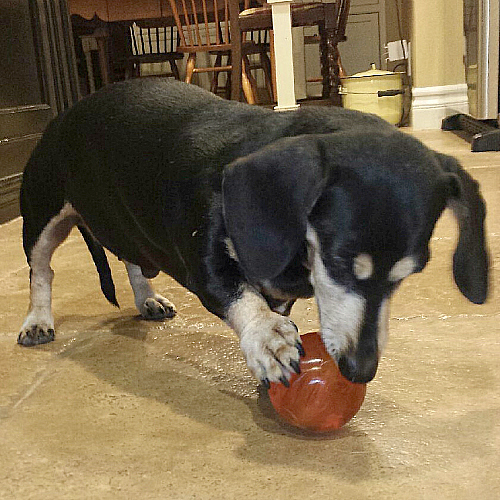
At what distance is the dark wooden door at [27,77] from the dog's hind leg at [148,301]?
170cm

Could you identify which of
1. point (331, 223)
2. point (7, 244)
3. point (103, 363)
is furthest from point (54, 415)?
point (7, 244)

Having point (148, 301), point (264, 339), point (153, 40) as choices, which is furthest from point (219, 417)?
point (153, 40)

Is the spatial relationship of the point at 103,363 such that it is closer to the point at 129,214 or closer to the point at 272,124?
the point at 129,214

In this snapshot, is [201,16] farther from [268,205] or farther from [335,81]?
[268,205]

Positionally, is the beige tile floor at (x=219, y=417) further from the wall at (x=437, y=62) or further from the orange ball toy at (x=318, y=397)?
the wall at (x=437, y=62)

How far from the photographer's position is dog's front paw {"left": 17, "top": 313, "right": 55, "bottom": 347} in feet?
6.23

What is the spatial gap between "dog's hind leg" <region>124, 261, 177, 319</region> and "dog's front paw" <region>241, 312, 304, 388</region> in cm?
76

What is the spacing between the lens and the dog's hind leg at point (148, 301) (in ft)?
6.73

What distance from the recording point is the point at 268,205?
1184mm

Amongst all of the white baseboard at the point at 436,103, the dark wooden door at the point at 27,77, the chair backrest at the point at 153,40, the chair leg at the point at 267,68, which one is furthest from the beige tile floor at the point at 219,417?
the chair backrest at the point at 153,40

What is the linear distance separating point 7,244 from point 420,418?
2171 mm

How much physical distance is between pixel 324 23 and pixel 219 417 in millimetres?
5693

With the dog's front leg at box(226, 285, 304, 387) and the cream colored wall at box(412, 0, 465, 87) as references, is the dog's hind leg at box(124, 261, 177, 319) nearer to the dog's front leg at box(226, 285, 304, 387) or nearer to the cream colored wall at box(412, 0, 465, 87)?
the dog's front leg at box(226, 285, 304, 387)

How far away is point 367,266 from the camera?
120cm
